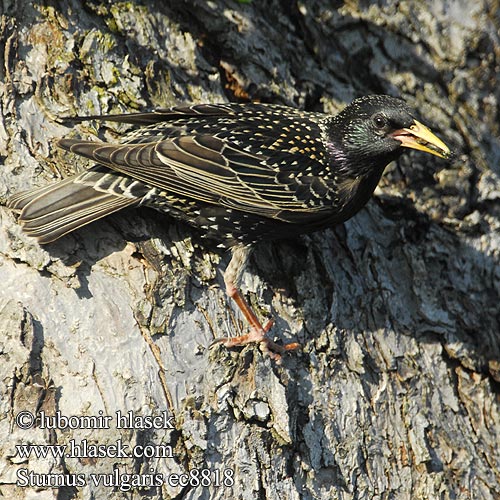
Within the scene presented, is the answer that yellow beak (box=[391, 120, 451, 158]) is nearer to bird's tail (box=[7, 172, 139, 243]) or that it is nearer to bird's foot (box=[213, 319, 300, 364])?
bird's foot (box=[213, 319, 300, 364])

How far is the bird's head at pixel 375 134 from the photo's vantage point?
394cm

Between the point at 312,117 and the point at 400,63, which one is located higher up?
the point at 400,63

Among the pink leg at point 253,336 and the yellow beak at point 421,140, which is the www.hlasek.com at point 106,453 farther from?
the yellow beak at point 421,140

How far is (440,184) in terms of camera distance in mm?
4648

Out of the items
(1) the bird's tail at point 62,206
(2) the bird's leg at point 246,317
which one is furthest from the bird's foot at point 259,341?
(1) the bird's tail at point 62,206

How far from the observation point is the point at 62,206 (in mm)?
3699

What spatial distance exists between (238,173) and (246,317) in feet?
2.49

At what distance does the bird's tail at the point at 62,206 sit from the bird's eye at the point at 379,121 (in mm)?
1362

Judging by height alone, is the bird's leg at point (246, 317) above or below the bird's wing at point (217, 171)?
below

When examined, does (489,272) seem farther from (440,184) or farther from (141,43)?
(141,43)

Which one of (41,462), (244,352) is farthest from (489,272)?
(41,462)

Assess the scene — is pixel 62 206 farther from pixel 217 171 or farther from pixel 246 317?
pixel 246 317

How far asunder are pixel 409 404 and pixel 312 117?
5.58ft

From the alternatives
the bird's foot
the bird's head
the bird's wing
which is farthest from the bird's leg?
the bird's head
